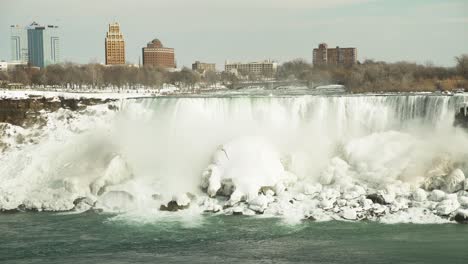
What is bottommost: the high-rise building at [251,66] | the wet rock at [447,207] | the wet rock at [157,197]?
the wet rock at [157,197]

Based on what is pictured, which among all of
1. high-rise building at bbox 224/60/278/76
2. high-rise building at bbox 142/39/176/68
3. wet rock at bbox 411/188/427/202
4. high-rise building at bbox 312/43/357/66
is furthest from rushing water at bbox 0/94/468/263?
high-rise building at bbox 142/39/176/68

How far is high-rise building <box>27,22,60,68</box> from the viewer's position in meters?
135

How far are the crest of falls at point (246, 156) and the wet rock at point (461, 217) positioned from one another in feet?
3.30

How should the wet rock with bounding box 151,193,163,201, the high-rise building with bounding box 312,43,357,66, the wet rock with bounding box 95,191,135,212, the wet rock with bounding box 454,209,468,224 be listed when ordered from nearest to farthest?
the wet rock with bounding box 454,209,468,224, the wet rock with bounding box 95,191,135,212, the wet rock with bounding box 151,193,163,201, the high-rise building with bounding box 312,43,357,66

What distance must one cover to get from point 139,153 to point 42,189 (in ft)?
16.9

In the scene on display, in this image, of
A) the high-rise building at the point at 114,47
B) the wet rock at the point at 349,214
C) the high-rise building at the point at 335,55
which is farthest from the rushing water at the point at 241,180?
the high-rise building at the point at 114,47

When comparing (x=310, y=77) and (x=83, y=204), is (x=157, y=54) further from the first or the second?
(x=83, y=204)

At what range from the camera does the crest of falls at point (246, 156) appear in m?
22.4

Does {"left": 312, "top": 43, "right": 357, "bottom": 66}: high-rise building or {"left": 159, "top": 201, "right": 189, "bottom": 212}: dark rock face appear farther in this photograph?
{"left": 312, "top": 43, "right": 357, "bottom": 66}: high-rise building

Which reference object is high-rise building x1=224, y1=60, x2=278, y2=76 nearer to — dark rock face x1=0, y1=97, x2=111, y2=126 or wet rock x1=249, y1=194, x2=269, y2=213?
dark rock face x1=0, y1=97, x2=111, y2=126

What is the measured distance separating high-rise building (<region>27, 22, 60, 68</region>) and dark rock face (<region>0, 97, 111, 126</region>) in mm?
108218

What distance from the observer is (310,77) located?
67.8 meters

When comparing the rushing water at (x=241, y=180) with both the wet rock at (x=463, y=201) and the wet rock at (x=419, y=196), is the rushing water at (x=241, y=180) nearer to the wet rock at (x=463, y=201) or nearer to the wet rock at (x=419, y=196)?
the wet rock at (x=463, y=201)

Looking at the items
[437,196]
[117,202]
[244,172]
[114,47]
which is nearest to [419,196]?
[437,196]
